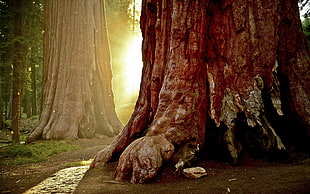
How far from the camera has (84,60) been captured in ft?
32.6

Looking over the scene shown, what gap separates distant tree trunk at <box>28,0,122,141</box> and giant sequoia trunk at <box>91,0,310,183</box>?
18.6ft

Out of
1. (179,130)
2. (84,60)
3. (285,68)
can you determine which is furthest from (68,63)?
(285,68)

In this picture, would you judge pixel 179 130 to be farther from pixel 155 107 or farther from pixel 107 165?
pixel 107 165

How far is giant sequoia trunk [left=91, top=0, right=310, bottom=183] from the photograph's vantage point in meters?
3.49

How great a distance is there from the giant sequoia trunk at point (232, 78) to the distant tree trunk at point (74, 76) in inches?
223

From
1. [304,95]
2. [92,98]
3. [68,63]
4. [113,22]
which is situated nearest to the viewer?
[304,95]

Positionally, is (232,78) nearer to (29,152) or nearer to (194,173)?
(194,173)

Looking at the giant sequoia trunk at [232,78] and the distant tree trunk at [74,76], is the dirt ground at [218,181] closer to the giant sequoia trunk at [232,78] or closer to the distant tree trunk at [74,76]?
the giant sequoia trunk at [232,78]

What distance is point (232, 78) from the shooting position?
3748mm

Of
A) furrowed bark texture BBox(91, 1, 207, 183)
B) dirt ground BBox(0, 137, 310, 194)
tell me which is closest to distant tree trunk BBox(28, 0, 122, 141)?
dirt ground BBox(0, 137, 310, 194)

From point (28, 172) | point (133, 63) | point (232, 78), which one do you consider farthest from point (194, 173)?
point (133, 63)

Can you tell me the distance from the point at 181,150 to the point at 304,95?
234 cm

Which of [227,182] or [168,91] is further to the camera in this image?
[168,91]

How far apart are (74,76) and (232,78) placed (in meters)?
7.65
